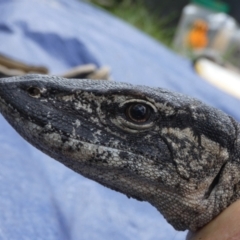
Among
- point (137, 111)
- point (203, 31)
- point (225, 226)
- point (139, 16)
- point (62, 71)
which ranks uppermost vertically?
point (137, 111)

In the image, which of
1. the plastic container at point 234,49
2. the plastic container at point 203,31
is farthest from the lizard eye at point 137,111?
the plastic container at point 234,49

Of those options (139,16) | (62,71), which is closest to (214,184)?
(62,71)

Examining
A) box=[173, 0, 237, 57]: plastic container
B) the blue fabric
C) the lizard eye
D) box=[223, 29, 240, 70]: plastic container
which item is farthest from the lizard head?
box=[223, 29, 240, 70]: plastic container

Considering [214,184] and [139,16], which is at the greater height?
[214,184]

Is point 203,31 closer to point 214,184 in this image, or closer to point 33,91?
point 214,184

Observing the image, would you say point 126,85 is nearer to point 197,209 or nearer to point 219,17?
point 197,209

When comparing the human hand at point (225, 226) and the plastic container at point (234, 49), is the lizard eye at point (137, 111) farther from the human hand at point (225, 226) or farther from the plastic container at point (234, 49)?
the plastic container at point (234, 49)

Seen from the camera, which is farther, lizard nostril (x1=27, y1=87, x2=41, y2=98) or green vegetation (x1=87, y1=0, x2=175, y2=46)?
green vegetation (x1=87, y1=0, x2=175, y2=46)

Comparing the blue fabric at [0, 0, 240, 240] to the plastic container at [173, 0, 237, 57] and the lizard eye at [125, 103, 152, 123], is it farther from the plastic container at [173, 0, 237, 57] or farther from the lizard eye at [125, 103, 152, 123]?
the plastic container at [173, 0, 237, 57]
